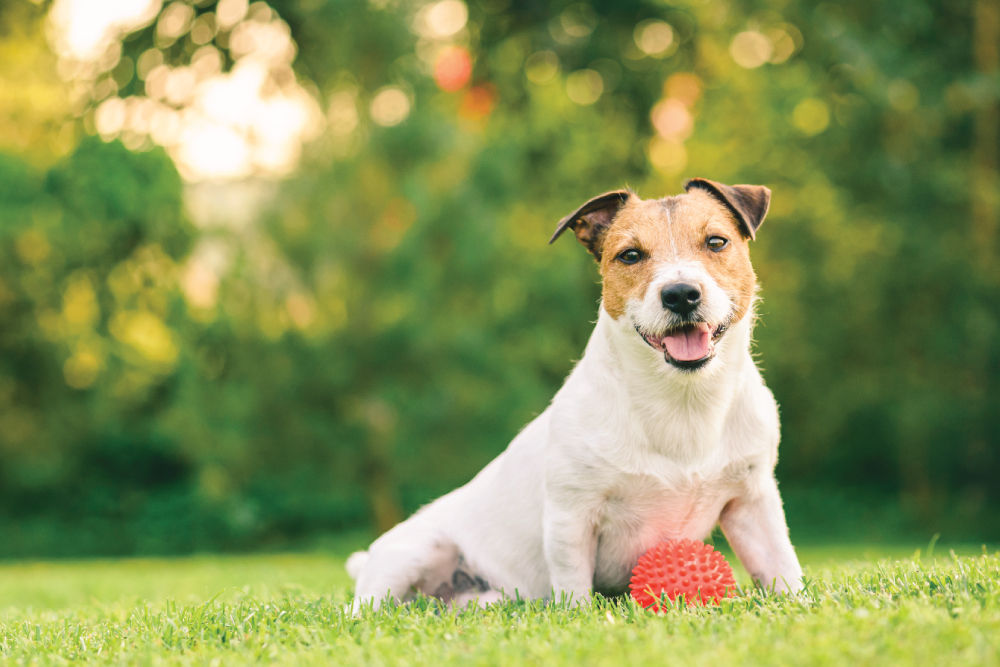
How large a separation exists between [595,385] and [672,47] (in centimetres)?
1585

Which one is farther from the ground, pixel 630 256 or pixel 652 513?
pixel 630 256

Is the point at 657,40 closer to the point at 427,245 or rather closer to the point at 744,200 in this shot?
the point at 427,245

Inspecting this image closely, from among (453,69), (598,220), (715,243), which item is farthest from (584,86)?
(715,243)

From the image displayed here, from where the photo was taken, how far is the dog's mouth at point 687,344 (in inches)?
146

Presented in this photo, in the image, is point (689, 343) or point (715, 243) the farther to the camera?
point (715, 243)

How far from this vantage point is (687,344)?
372 cm

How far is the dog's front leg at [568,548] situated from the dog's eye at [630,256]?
1034mm

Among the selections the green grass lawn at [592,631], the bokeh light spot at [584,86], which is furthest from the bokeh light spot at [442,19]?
the green grass lawn at [592,631]

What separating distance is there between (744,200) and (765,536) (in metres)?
1.47

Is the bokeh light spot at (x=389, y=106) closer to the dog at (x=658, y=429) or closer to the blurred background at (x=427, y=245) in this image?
the blurred background at (x=427, y=245)

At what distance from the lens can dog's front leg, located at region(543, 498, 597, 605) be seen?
3.76 meters

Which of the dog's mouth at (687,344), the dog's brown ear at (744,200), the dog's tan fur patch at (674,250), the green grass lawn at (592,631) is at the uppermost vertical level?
the dog's brown ear at (744,200)

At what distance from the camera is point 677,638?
2.95 m

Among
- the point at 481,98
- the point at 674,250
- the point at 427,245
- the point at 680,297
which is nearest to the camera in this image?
the point at 680,297
